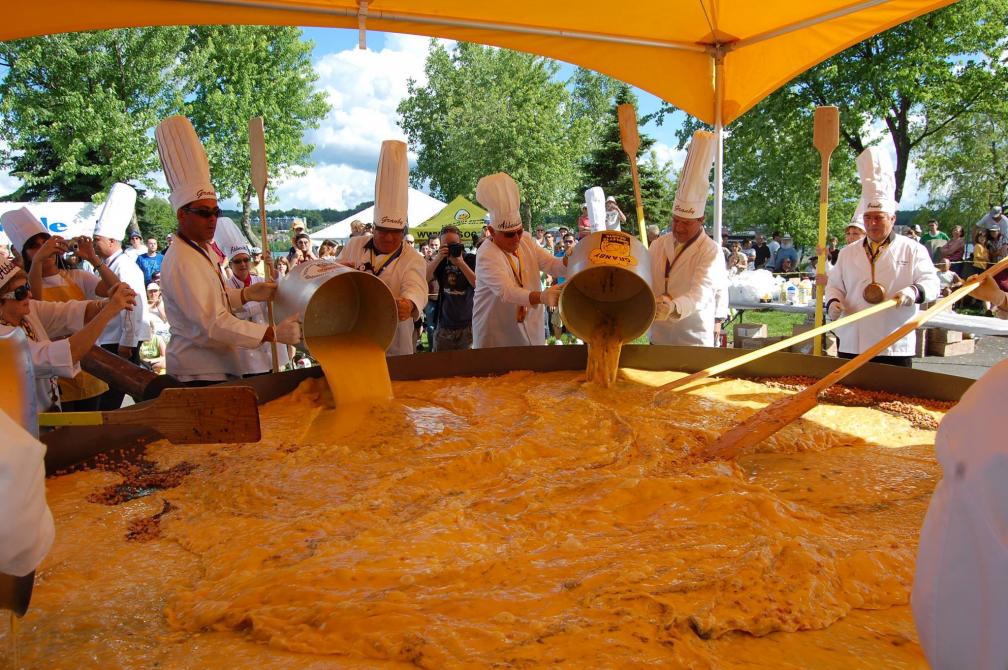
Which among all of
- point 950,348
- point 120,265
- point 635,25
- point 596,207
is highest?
point 635,25

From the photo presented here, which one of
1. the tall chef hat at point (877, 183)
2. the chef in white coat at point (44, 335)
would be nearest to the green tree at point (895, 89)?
the tall chef hat at point (877, 183)

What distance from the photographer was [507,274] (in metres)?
4.24

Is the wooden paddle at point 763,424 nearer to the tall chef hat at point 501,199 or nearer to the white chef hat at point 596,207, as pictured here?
the tall chef hat at point 501,199

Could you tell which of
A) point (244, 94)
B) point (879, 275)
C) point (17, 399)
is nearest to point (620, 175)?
point (244, 94)

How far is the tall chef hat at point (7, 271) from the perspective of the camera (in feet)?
8.66

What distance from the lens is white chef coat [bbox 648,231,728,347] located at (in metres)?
4.00

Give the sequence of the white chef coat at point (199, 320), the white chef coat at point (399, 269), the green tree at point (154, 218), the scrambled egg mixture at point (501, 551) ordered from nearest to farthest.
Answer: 1. the scrambled egg mixture at point (501, 551)
2. the white chef coat at point (199, 320)
3. the white chef coat at point (399, 269)
4. the green tree at point (154, 218)

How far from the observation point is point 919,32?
1434cm

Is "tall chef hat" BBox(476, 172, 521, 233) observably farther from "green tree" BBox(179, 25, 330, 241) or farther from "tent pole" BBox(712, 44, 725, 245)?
"green tree" BBox(179, 25, 330, 241)

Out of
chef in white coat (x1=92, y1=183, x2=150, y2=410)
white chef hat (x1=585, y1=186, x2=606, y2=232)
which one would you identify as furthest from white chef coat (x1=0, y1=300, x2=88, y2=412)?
white chef hat (x1=585, y1=186, x2=606, y2=232)

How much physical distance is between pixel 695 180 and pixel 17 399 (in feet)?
12.2

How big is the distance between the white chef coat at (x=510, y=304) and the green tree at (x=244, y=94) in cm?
1580

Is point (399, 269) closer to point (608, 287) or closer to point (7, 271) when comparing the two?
point (608, 287)

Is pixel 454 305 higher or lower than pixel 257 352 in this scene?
higher
